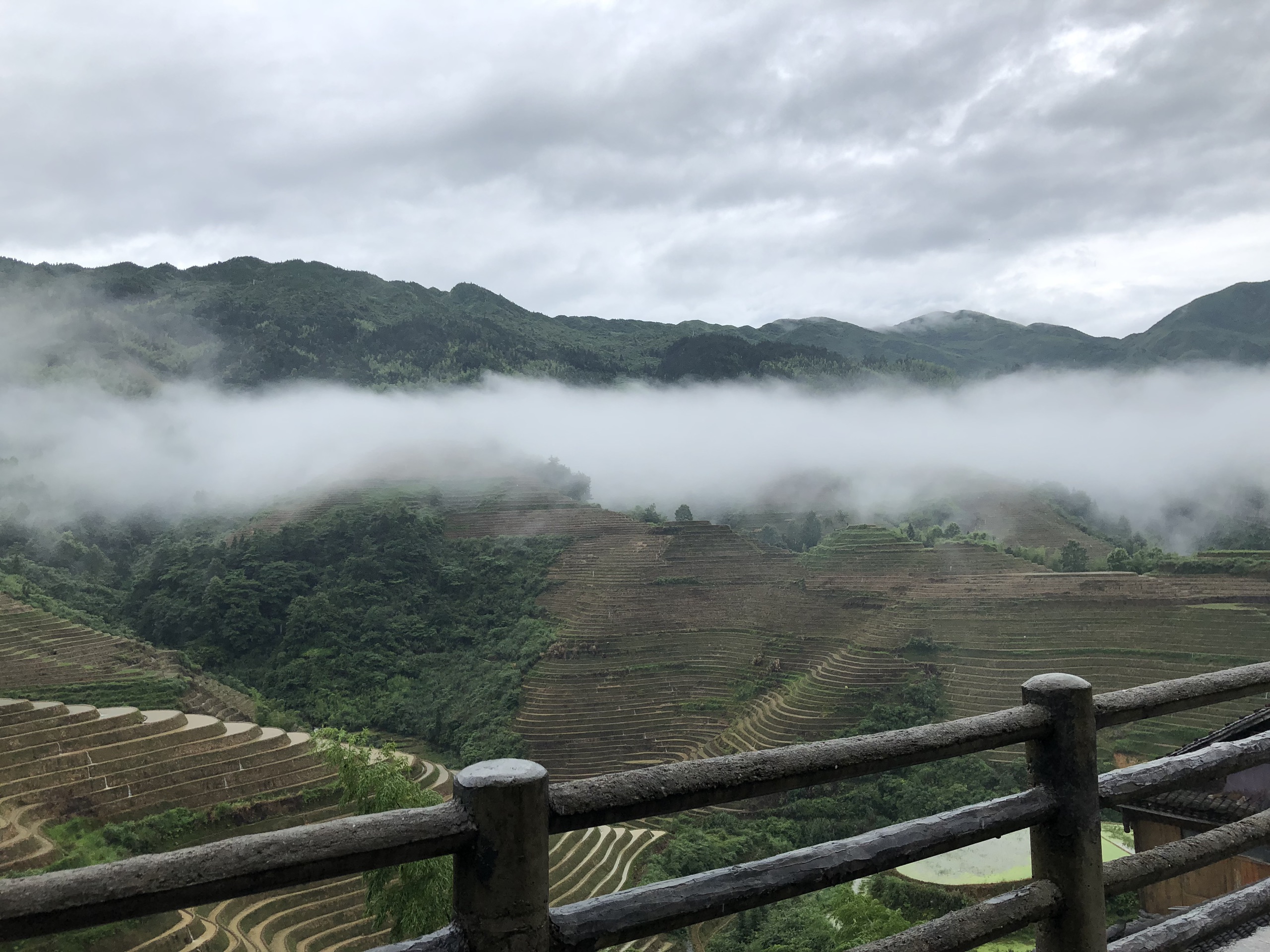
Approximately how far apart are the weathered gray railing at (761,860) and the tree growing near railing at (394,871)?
16.4 feet

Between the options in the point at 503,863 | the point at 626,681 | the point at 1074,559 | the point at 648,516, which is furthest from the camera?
the point at 648,516

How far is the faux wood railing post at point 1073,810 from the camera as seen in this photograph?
52.7 inches

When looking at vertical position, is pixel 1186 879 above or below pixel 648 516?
below

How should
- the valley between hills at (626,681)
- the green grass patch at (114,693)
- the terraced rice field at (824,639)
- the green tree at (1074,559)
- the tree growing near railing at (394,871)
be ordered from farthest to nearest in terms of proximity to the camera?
the green tree at (1074,559) < the terraced rice field at (824,639) < the green grass patch at (114,693) < the valley between hills at (626,681) < the tree growing near railing at (394,871)

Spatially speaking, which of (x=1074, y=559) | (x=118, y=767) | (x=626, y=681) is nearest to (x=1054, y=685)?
(x=118, y=767)

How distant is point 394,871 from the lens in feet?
30.9

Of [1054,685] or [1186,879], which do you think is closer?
[1054,685]

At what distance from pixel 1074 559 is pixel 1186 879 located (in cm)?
3181

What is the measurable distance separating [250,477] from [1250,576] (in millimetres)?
56373

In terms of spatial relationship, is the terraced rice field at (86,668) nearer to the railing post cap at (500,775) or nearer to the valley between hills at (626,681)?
the valley between hills at (626,681)

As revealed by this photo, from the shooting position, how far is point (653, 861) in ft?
58.6

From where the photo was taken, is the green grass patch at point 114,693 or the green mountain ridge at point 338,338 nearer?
the green grass patch at point 114,693

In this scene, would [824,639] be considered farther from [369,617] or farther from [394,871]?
[394,871]

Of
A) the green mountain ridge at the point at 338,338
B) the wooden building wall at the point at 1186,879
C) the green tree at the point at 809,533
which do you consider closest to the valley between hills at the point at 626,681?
the wooden building wall at the point at 1186,879
